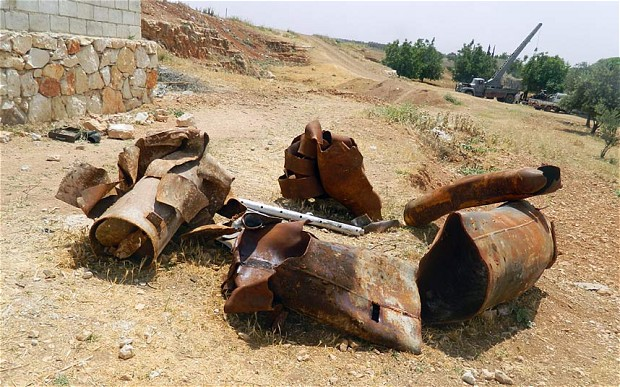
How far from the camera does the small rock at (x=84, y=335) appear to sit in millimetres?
2656

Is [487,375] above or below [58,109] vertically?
below

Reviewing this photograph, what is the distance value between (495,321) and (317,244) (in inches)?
59.3

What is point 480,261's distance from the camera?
3.21 metres

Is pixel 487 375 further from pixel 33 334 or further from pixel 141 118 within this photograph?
pixel 141 118

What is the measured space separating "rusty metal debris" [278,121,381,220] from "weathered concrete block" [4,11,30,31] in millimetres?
5272

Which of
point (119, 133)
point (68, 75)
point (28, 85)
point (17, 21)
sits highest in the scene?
point (17, 21)

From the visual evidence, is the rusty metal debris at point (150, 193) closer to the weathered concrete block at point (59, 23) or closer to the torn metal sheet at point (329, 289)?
the torn metal sheet at point (329, 289)

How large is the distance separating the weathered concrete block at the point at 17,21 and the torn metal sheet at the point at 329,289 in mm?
6426

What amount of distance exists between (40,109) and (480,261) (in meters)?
7.63

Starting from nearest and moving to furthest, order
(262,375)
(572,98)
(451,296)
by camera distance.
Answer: (262,375), (451,296), (572,98)

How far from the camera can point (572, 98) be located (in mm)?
23484

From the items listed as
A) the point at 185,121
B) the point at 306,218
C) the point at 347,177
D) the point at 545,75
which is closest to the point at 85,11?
the point at 185,121

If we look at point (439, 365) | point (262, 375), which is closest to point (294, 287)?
point (262, 375)

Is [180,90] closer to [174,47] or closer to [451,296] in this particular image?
[174,47]
